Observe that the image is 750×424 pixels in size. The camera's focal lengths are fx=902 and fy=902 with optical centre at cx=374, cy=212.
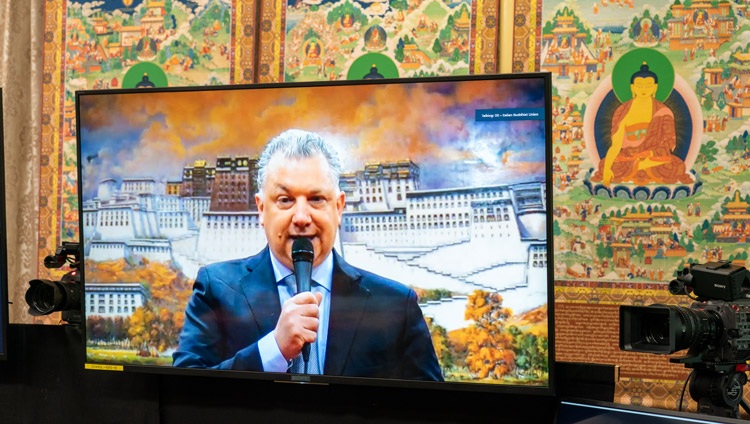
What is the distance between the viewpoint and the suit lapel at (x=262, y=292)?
110 inches

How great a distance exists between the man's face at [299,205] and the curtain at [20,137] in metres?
2.19

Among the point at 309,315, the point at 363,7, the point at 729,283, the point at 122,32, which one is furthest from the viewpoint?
the point at 122,32

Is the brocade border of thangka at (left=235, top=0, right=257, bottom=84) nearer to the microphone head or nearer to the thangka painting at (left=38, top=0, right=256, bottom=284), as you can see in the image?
the thangka painting at (left=38, top=0, right=256, bottom=284)

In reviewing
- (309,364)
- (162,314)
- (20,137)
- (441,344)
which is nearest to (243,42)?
(20,137)

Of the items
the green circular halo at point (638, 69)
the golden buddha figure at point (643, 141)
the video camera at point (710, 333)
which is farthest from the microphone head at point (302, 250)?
the green circular halo at point (638, 69)

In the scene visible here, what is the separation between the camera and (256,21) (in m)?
4.21

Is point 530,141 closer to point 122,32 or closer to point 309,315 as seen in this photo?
point 309,315

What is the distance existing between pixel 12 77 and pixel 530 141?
300cm

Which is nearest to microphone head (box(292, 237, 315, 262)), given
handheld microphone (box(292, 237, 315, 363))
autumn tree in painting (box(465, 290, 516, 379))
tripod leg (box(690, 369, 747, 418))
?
handheld microphone (box(292, 237, 315, 363))

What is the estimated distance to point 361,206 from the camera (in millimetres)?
2746

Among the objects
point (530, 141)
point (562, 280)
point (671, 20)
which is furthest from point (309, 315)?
point (671, 20)

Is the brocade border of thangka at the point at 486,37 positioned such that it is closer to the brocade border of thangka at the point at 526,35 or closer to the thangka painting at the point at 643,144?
the brocade border of thangka at the point at 526,35

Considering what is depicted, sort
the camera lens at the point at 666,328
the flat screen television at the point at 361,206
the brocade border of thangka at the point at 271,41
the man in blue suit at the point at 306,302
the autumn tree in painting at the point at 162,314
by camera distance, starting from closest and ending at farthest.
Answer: the camera lens at the point at 666,328, the flat screen television at the point at 361,206, the man in blue suit at the point at 306,302, the autumn tree in painting at the point at 162,314, the brocade border of thangka at the point at 271,41

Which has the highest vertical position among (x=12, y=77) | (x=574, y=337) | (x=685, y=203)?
(x=12, y=77)
